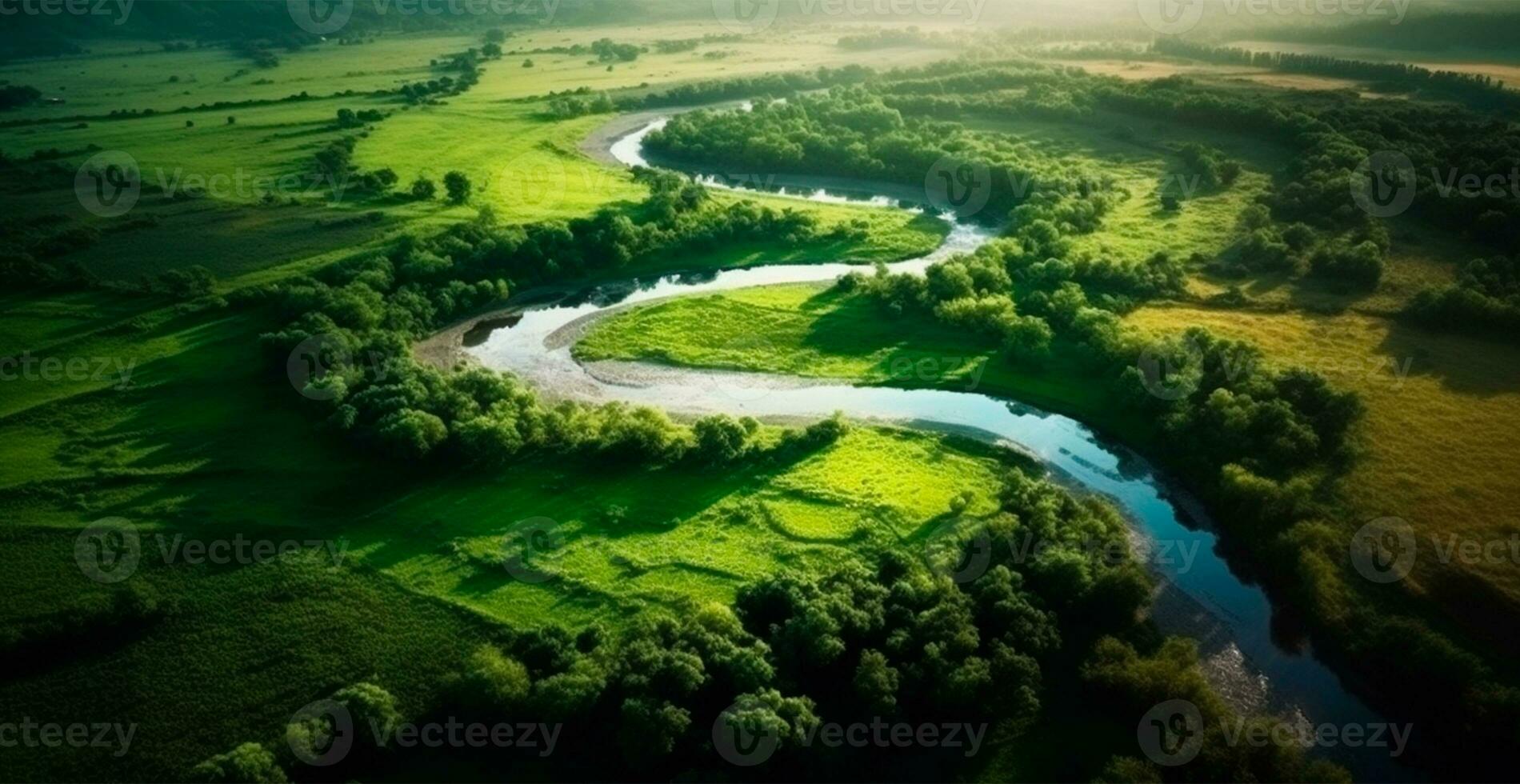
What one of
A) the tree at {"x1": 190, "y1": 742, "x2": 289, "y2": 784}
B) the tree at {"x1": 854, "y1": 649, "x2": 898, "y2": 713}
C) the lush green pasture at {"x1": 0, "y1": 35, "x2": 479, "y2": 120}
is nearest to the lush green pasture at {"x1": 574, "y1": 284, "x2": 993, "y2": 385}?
the tree at {"x1": 854, "y1": 649, "x2": 898, "y2": 713}

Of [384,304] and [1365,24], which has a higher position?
[1365,24]

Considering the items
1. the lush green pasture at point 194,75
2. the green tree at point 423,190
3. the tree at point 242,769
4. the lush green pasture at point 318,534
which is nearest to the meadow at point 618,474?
the lush green pasture at point 318,534

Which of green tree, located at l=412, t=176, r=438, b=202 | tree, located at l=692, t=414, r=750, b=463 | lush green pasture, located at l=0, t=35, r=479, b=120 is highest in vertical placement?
lush green pasture, located at l=0, t=35, r=479, b=120

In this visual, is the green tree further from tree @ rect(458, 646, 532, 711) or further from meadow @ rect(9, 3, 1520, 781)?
tree @ rect(458, 646, 532, 711)

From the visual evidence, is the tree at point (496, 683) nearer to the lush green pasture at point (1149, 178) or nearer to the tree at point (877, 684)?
the tree at point (877, 684)

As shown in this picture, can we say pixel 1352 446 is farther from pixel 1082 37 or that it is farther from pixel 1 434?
pixel 1082 37

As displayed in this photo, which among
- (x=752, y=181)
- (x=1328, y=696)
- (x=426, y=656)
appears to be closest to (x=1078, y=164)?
(x=752, y=181)
